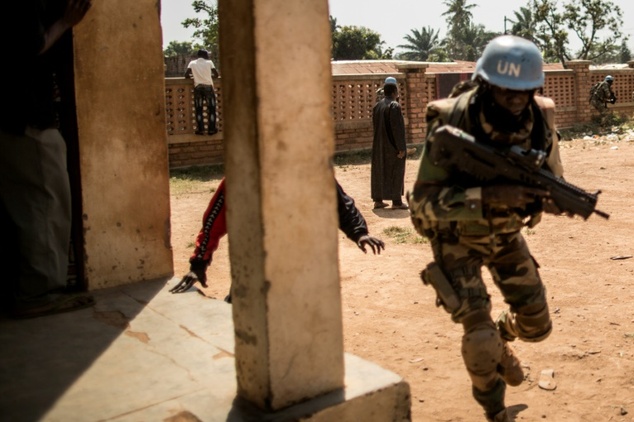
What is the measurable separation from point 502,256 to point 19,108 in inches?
91.9

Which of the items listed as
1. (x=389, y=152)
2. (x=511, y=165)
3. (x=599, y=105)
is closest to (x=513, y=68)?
(x=511, y=165)

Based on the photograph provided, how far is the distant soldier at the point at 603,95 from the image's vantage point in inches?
813

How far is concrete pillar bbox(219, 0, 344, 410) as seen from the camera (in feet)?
7.23

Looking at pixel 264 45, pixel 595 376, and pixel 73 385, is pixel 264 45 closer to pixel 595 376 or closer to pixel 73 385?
pixel 73 385

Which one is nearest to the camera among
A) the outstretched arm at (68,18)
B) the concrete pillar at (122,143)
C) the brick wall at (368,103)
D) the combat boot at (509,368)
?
the outstretched arm at (68,18)

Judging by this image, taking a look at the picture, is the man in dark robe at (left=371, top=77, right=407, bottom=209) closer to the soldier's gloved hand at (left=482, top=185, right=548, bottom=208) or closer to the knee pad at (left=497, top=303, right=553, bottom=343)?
the knee pad at (left=497, top=303, right=553, bottom=343)

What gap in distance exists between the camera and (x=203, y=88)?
14.2m

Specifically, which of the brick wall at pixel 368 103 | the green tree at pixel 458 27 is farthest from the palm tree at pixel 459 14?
the brick wall at pixel 368 103

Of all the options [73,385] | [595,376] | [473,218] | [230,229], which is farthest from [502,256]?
[73,385]

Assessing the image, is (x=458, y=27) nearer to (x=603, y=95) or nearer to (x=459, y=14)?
(x=459, y=14)

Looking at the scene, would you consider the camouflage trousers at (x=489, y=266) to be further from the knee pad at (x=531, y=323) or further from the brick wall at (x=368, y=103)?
the brick wall at (x=368, y=103)

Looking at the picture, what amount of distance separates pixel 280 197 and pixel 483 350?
1.27 meters

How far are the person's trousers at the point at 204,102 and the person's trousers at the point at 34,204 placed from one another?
11034 mm

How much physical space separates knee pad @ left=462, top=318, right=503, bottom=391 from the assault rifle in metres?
0.61
